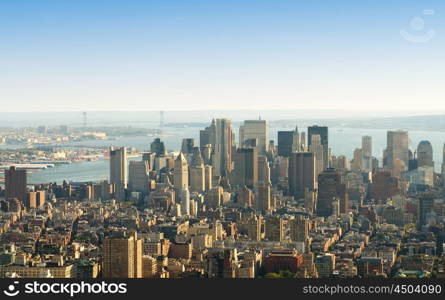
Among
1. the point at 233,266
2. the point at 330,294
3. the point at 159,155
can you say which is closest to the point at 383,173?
the point at 159,155

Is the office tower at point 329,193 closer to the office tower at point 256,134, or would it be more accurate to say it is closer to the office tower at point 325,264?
the office tower at point 256,134

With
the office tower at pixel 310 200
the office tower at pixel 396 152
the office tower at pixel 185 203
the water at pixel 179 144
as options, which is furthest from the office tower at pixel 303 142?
the office tower at pixel 185 203

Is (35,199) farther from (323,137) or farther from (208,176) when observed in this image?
(323,137)

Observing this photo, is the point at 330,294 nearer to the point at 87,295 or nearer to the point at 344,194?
the point at 87,295

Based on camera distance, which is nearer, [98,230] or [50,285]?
[50,285]

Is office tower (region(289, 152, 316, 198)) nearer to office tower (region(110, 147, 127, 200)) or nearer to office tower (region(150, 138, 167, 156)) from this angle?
office tower (region(110, 147, 127, 200))

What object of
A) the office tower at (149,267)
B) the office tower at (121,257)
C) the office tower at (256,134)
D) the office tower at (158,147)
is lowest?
the office tower at (149,267)
